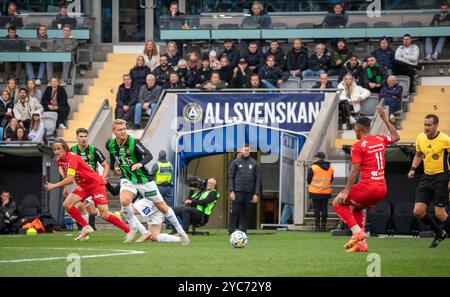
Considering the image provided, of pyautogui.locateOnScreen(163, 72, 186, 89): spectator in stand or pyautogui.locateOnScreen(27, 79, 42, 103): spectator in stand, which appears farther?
pyautogui.locateOnScreen(27, 79, 42, 103): spectator in stand

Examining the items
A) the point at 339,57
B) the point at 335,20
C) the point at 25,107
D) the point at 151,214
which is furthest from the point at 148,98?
the point at 151,214

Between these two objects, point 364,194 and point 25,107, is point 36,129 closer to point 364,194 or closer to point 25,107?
point 25,107

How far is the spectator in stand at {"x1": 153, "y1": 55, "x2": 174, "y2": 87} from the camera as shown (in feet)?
108

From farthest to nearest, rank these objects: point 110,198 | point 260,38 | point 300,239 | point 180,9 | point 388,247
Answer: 1. point 180,9
2. point 260,38
3. point 110,198
4. point 300,239
5. point 388,247

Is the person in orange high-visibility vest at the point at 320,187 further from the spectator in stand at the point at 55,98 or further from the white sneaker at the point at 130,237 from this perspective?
the spectator in stand at the point at 55,98

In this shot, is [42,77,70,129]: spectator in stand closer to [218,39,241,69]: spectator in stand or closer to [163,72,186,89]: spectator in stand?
[163,72,186,89]: spectator in stand

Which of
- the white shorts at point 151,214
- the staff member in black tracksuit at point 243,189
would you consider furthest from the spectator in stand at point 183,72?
the white shorts at point 151,214

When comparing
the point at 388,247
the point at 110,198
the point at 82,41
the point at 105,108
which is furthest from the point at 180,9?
the point at 388,247

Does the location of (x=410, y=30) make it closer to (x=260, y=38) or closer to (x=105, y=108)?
(x=260, y=38)

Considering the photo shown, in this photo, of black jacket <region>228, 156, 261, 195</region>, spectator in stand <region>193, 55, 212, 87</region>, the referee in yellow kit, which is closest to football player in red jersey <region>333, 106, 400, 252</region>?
the referee in yellow kit

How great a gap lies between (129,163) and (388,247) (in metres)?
4.39

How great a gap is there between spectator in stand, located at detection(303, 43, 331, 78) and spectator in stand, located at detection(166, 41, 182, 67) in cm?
358
